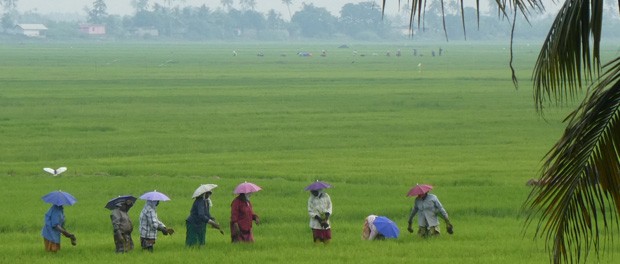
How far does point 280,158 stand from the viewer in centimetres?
2642

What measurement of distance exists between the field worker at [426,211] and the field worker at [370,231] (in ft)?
1.28

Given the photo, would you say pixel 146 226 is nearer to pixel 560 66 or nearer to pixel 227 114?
pixel 560 66

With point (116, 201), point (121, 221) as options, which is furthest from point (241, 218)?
point (116, 201)

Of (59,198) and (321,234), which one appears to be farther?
(321,234)

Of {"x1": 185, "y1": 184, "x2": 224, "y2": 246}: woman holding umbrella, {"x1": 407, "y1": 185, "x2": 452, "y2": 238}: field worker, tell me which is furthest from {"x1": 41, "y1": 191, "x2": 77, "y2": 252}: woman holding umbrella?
{"x1": 407, "y1": 185, "x2": 452, "y2": 238}: field worker

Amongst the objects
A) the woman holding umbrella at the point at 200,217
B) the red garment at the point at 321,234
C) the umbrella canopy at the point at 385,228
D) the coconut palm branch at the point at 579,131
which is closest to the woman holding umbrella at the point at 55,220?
the woman holding umbrella at the point at 200,217

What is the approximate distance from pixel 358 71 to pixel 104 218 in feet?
205

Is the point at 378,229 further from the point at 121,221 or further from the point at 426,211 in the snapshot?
the point at 121,221

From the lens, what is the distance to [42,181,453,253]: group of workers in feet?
42.1

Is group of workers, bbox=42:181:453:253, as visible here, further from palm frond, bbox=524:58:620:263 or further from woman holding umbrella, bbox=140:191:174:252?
palm frond, bbox=524:58:620:263

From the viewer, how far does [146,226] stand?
13.2 metres

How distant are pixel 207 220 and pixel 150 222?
25.5 inches

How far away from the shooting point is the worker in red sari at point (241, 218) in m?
13.6

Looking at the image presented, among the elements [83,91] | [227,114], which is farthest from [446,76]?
[227,114]
